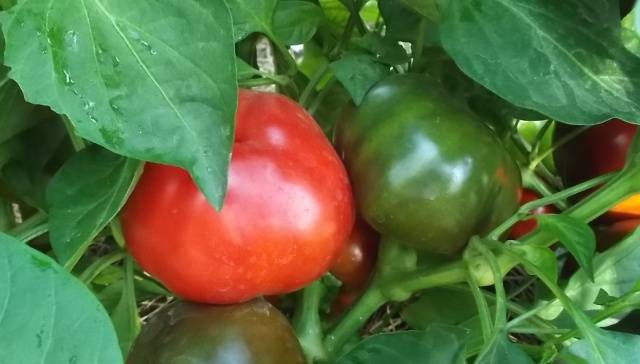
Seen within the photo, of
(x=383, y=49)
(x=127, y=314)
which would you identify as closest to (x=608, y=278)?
(x=383, y=49)

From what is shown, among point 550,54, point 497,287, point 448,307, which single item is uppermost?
point 550,54

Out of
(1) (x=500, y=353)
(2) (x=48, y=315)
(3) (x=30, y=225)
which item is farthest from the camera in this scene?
(3) (x=30, y=225)

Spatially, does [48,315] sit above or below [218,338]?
above

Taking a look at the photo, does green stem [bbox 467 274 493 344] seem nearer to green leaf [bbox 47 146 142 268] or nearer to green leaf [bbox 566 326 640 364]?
green leaf [bbox 566 326 640 364]

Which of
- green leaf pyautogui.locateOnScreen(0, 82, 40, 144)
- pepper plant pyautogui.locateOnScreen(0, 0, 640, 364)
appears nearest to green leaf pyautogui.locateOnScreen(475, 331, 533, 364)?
pepper plant pyautogui.locateOnScreen(0, 0, 640, 364)

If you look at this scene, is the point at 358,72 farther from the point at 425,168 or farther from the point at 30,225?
the point at 30,225

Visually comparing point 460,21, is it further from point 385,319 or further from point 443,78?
point 385,319

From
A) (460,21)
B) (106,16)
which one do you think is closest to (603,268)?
(460,21)
